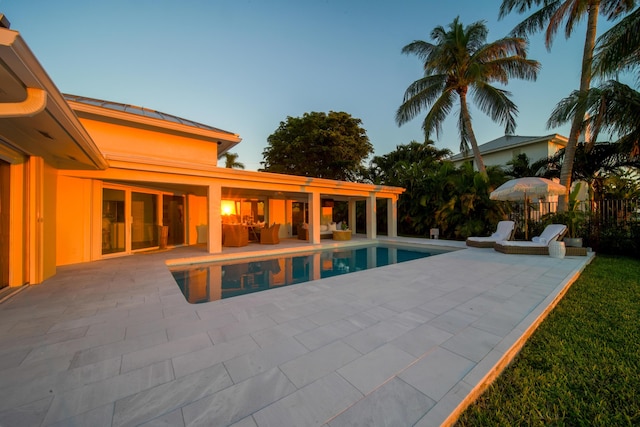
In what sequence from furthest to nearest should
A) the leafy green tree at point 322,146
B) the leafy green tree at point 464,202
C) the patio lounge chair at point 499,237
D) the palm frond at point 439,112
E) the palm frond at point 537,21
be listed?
the leafy green tree at point 322,146 < the palm frond at point 439,112 < the leafy green tree at point 464,202 < the palm frond at point 537,21 < the patio lounge chair at point 499,237

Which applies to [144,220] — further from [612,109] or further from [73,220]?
[612,109]

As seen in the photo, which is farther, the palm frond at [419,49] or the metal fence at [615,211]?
the palm frond at [419,49]

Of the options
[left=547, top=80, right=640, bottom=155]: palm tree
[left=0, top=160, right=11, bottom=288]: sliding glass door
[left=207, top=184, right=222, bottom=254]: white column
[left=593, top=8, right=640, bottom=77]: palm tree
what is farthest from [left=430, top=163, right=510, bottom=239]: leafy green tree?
[left=0, top=160, right=11, bottom=288]: sliding glass door

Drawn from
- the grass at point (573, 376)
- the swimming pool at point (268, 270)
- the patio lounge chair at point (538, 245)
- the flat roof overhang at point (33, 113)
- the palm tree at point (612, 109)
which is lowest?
the swimming pool at point (268, 270)

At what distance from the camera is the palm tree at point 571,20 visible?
31.7ft

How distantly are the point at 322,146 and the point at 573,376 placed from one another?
2297cm

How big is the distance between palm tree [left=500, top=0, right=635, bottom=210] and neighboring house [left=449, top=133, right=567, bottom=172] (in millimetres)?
6200

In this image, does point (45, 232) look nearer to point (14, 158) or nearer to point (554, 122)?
point (14, 158)

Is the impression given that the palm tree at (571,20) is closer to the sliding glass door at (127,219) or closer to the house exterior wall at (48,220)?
the house exterior wall at (48,220)

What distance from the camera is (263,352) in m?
2.86

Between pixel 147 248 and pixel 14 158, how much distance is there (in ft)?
18.9

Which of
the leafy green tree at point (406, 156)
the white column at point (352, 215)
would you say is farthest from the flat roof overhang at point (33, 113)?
the leafy green tree at point (406, 156)

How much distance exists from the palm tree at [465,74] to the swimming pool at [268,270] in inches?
279

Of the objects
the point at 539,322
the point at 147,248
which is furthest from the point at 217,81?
the point at 539,322
